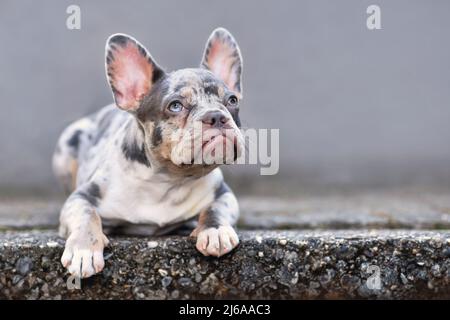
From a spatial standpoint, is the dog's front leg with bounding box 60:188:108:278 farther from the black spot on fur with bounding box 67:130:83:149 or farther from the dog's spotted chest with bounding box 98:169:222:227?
the black spot on fur with bounding box 67:130:83:149

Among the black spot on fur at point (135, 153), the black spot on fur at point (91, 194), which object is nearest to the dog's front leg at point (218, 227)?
the black spot on fur at point (135, 153)

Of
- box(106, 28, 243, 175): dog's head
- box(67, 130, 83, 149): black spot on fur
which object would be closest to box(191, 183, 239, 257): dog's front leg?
box(106, 28, 243, 175): dog's head

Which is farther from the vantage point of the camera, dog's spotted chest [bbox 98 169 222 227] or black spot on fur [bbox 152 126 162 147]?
dog's spotted chest [bbox 98 169 222 227]

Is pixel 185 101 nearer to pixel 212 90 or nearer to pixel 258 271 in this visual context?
pixel 212 90

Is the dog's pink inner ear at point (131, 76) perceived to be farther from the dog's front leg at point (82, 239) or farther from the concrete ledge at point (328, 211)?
the concrete ledge at point (328, 211)
